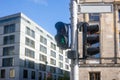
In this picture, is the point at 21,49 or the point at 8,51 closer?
the point at 21,49

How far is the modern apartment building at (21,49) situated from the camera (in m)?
69.2

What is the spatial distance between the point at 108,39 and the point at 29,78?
148ft

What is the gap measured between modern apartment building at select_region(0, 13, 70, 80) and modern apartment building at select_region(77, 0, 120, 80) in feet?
→ 106

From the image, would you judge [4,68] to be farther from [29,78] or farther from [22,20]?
[22,20]

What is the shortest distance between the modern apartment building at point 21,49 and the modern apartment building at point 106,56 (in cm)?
3243

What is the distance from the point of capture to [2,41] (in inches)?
2891

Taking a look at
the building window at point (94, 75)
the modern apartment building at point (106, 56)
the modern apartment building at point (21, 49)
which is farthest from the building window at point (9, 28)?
the building window at point (94, 75)

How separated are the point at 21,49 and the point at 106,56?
40483mm

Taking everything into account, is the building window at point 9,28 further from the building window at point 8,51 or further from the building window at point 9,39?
the building window at point 8,51

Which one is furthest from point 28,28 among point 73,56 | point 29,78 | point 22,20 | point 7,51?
point 73,56

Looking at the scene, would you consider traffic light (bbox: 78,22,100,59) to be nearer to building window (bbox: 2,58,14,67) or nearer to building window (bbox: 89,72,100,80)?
building window (bbox: 89,72,100,80)

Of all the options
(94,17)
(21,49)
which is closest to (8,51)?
(21,49)

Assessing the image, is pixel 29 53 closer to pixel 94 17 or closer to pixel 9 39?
pixel 9 39

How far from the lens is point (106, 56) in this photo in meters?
31.5
